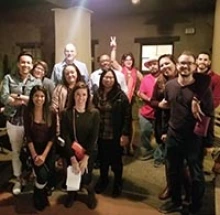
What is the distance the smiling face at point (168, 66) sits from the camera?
2.96 metres

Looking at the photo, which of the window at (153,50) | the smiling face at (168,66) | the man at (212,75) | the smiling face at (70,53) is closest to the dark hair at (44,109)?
the smiling face at (70,53)

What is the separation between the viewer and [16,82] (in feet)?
9.39

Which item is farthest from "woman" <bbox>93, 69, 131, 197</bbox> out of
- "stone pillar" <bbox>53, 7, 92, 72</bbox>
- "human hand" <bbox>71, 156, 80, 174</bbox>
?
"stone pillar" <bbox>53, 7, 92, 72</bbox>

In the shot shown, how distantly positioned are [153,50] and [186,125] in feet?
17.5

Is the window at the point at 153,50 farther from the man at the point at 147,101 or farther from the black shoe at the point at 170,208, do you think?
the black shoe at the point at 170,208

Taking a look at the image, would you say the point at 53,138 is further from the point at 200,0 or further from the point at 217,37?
the point at 200,0

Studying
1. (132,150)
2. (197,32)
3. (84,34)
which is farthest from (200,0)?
(132,150)

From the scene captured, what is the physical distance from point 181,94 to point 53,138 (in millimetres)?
1161

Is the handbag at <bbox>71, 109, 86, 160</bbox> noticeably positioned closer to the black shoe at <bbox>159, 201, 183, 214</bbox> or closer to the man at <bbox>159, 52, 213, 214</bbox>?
the man at <bbox>159, 52, 213, 214</bbox>

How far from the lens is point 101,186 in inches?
120

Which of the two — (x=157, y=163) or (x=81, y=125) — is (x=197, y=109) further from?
(x=157, y=163)

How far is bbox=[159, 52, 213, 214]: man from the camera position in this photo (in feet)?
7.63

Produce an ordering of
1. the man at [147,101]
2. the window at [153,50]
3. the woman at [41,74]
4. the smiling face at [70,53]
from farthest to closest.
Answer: the window at [153,50] → the man at [147,101] → the smiling face at [70,53] → the woman at [41,74]

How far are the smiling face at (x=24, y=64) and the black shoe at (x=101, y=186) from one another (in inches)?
50.5
